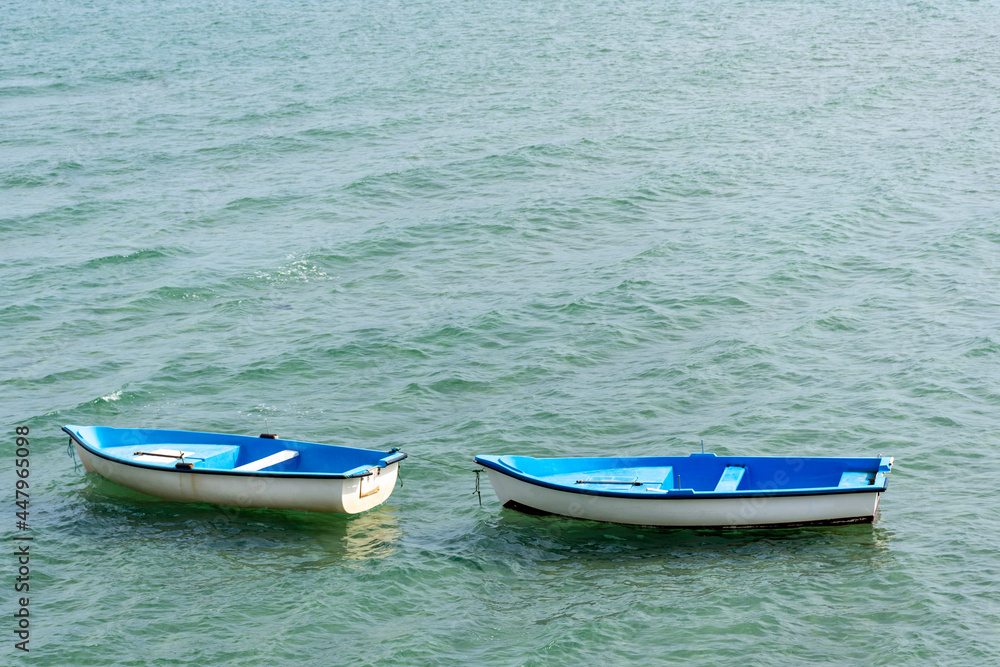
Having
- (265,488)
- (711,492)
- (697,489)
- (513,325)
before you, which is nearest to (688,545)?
(711,492)

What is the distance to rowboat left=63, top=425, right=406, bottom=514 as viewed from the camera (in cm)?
1794

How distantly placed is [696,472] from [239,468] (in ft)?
25.3

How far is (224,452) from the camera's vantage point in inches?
760

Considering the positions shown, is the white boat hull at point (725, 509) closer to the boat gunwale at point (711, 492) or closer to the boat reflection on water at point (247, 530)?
the boat gunwale at point (711, 492)

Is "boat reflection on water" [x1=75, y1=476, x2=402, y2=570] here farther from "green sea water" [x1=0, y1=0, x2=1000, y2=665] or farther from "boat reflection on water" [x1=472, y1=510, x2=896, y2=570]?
"boat reflection on water" [x1=472, y1=510, x2=896, y2=570]

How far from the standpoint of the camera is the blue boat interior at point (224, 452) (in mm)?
18781

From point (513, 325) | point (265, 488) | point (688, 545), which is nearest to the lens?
point (688, 545)

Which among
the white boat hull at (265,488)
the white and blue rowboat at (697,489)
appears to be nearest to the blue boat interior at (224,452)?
the white boat hull at (265,488)

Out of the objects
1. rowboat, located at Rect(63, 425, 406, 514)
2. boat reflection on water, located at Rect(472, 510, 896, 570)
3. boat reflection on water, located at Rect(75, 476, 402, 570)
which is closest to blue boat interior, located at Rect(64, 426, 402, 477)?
rowboat, located at Rect(63, 425, 406, 514)

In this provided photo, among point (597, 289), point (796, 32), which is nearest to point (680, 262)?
point (597, 289)

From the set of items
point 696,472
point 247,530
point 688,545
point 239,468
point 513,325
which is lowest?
point 688,545

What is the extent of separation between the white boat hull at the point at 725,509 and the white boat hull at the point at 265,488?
2602 mm

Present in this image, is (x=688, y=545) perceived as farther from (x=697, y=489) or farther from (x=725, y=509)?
(x=697, y=489)

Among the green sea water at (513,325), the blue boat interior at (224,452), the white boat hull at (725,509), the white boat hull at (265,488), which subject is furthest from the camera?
the blue boat interior at (224,452)
